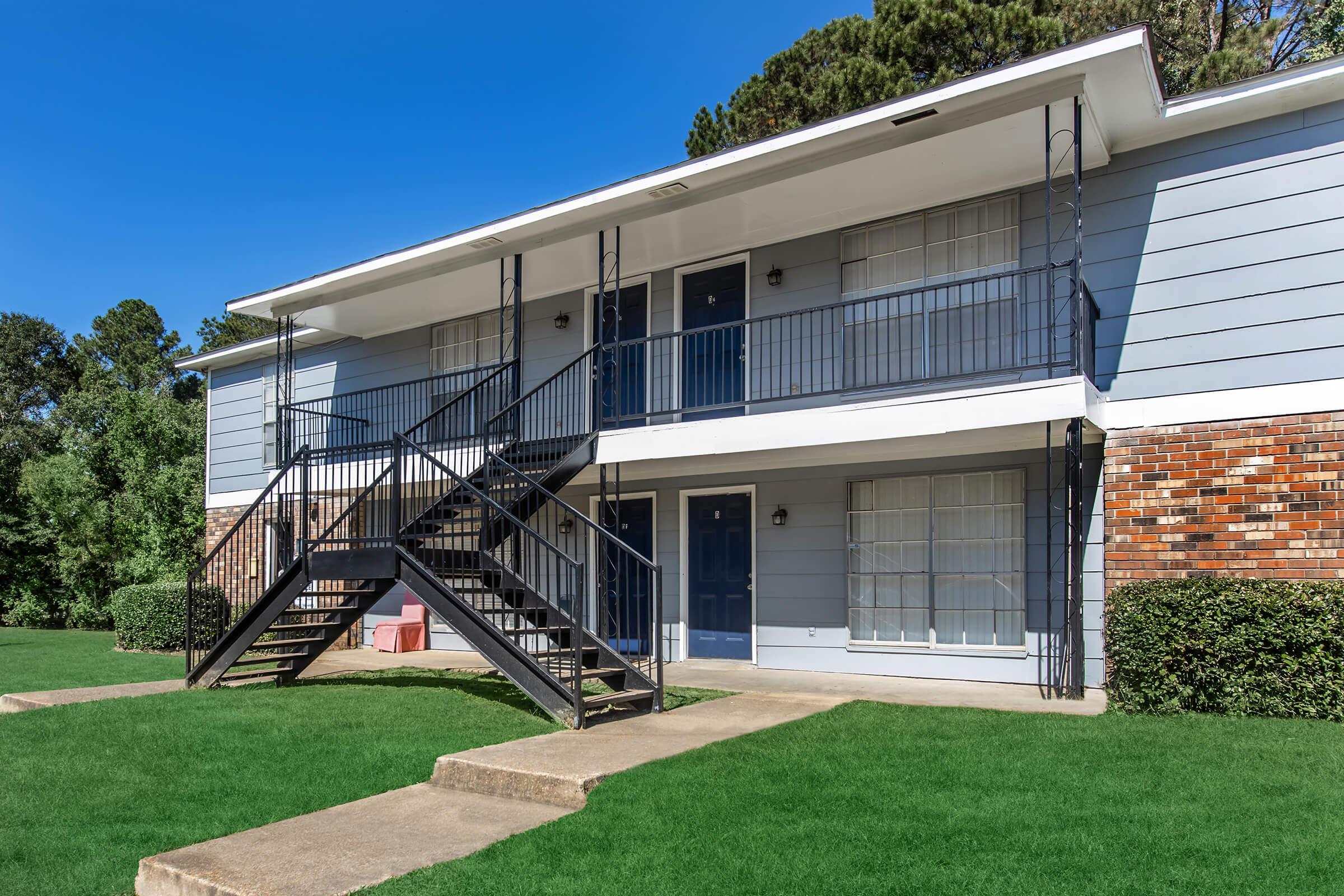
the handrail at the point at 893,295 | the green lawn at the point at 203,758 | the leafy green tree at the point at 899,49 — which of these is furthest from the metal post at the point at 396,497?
the leafy green tree at the point at 899,49

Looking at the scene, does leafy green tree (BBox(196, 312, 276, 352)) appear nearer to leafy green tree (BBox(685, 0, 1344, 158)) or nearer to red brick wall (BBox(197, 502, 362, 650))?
red brick wall (BBox(197, 502, 362, 650))

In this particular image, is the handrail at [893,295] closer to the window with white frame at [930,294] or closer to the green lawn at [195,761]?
the window with white frame at [930,294]

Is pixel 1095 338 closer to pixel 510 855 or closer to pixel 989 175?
pixel 989 175

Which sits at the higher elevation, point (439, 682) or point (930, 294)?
point (930, 294)

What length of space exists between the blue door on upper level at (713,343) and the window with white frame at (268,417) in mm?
9590

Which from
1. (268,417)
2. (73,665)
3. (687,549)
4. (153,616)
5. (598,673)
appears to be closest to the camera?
(598,673)

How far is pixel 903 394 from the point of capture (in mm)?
10680

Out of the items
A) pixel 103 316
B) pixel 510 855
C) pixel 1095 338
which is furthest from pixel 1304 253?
pixel 103 316

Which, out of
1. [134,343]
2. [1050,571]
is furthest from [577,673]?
[134,343]

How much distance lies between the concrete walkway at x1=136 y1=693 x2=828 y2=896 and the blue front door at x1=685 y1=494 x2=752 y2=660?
4.33m

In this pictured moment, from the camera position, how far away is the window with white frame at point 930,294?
10.1 meters

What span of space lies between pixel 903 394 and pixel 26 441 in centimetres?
2990

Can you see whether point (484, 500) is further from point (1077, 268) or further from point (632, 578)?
point (1077, 268)

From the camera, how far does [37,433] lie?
31.9 m
